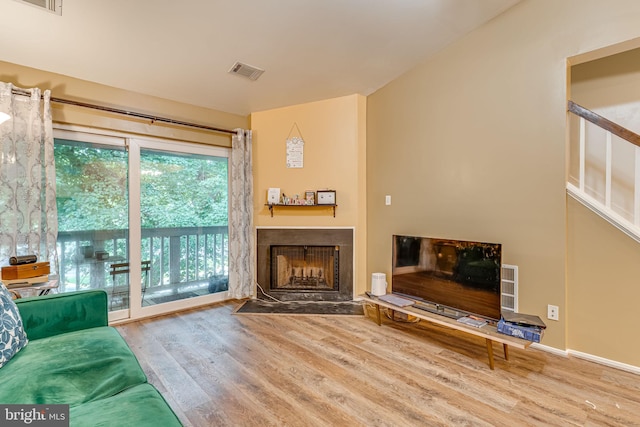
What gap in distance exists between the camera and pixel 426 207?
130 inches

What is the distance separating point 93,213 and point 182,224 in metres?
0.89

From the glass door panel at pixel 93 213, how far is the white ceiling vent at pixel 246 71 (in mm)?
1446

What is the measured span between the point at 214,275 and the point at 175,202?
1083mm

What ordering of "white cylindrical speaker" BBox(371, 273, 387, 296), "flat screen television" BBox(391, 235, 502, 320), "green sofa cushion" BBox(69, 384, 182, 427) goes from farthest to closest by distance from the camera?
"white cylindrical speaker" BBox(371, 273, 387, 296), "flat screen television" BBox(391, 235, 502, 320), "green sofa cushion" BBox(69, 384, 182, 427)

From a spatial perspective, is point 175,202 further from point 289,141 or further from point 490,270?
point 490,270

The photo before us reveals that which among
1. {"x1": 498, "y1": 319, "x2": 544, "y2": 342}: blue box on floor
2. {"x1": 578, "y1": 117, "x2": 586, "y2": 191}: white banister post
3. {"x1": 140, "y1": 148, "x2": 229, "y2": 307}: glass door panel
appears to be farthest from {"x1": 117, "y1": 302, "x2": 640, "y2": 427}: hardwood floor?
{"x1": 578, "y1": 117, "x2": 586, "y2": 191}: white banister post

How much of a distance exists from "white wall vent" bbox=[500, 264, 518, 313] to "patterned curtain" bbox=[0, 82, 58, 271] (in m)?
4.01

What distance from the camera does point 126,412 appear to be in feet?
3.69

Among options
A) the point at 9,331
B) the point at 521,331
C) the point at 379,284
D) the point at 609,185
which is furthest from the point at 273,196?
the point at 609,185

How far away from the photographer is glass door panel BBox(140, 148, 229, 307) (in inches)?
137

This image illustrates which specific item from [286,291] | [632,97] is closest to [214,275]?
[286,291]

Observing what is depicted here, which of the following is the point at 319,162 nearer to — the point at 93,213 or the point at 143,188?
the point at 143,188

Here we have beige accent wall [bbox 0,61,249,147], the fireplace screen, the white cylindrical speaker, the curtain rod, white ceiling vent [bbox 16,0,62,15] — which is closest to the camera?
white ceiling vent [bbox 16,0,62,15]

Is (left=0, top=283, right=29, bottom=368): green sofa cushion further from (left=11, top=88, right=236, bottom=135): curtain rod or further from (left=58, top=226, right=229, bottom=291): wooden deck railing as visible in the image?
(left=11, top=88, right=236, bottom=135): curtain rod
